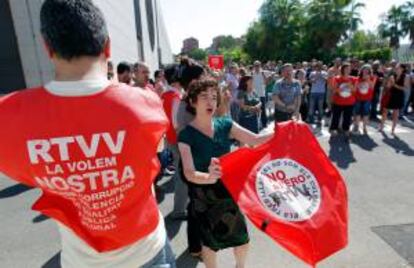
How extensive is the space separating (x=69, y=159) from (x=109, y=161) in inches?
5.3

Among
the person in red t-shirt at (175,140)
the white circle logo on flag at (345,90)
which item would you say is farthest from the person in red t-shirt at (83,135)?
the white circle logo on flag at (345,90)

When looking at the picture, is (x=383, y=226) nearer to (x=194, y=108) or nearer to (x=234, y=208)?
(x=234, y=208)

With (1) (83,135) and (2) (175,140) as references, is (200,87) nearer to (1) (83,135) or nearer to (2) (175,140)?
(1) (83,135)

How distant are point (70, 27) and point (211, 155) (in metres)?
1.75

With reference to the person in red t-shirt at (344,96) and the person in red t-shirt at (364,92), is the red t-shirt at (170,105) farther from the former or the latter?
the person in red t-shirt at (364,92)

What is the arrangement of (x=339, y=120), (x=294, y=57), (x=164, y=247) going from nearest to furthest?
(x=164, y=247) → (x=339, y=120) → (x=294, y=57)

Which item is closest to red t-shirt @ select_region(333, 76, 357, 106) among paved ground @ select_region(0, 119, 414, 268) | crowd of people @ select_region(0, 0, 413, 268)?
paved ground @ select_region(0, 119, 414, 268)

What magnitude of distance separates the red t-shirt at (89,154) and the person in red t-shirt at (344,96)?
27.3ft

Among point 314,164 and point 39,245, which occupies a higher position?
point 314,164

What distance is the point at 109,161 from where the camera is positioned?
4.30 ft

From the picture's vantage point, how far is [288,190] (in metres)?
2.37

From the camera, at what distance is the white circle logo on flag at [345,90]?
8.84 m

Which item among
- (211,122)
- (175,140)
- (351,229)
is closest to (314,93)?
(351,229)

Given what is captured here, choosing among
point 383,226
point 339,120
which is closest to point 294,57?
point 339,120
